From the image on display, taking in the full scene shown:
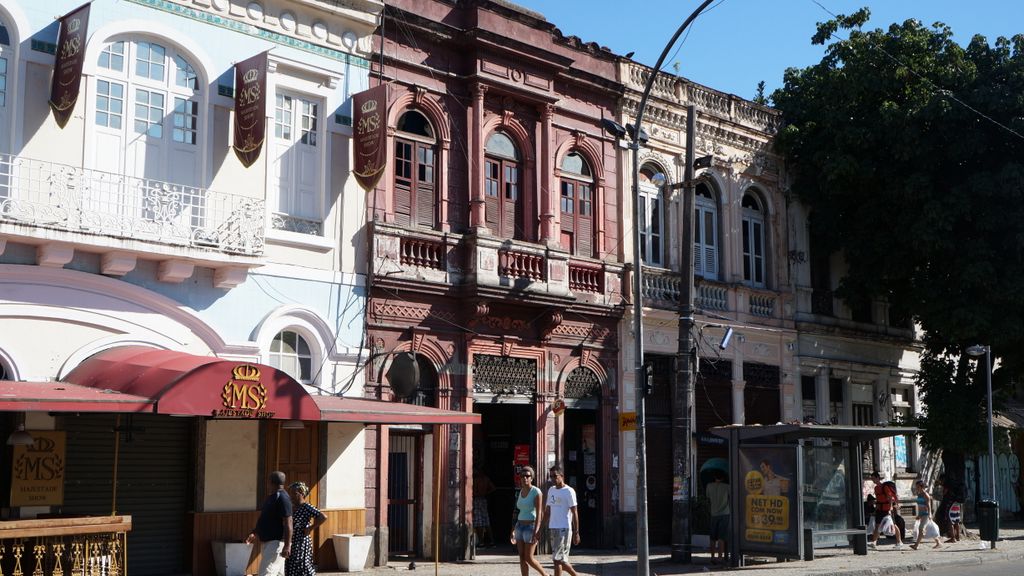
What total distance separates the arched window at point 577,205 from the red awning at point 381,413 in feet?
21.3

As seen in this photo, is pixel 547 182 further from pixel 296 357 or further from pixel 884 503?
pixel 884 503

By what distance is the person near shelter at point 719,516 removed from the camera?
20.1 meters

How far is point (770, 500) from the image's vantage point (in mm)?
19641

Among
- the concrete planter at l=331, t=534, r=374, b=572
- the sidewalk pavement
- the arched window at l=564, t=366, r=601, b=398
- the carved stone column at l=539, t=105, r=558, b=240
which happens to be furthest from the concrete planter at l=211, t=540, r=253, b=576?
the carved stone column at l=539, t=105, r=558, b=240

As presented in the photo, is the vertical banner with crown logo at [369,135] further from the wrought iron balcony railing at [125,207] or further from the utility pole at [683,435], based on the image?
the utility pole at [683,435]

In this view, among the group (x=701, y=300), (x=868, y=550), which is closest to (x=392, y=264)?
(x=701, y=300)

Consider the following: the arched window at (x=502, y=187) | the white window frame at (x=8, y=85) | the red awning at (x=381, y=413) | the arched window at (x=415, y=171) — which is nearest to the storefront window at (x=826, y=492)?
the red awning at (x=381, y=413)

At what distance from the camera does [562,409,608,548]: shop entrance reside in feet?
76.1

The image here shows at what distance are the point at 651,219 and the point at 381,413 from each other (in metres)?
10.5

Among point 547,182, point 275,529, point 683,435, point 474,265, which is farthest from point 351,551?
point 547,182

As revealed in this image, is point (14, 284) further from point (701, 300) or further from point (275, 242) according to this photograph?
point (701, 300)

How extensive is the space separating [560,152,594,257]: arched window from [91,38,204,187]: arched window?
822cm

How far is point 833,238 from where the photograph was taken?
2792cm

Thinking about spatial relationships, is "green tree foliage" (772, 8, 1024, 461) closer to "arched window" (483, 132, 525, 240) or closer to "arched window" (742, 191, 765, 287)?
"arched window" (742, 191, 765, 287)
